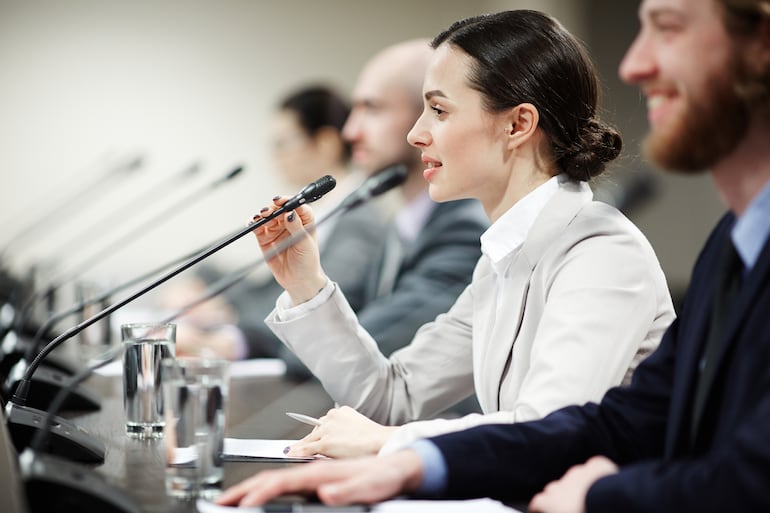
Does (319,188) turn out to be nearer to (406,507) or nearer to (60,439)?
(60,439)

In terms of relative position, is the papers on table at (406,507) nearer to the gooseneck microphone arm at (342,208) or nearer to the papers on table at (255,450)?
the papers on table at (255,450)

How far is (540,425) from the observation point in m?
1.28

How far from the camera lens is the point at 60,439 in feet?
4.58

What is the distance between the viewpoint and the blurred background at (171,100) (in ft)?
18.4

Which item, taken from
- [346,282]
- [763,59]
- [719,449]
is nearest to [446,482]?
[719,449]

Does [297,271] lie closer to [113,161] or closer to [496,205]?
[496,205]

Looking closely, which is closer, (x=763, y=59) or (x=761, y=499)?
(x=761, y=499)

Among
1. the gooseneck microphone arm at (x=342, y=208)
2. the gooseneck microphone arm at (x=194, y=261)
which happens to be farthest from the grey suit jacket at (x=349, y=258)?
the gooseneck microphone arm at (x=194, y=261)

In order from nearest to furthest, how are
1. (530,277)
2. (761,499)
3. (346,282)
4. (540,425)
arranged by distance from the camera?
(761,499)
(540,425)
(530,277)
(346,282)

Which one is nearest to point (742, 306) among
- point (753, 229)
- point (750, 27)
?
point (753, 229)

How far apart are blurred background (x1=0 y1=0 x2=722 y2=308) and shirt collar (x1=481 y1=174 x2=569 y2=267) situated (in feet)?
13.2

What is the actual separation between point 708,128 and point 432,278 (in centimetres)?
165

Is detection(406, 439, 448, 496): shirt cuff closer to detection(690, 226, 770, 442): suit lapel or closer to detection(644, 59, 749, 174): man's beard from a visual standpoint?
detection(690, 226, 770, 442): suit lapel

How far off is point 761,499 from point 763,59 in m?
0.46
